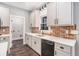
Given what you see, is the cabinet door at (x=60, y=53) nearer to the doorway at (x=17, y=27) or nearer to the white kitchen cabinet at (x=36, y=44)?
the white kitchen cabinet at (x=36, y=44)

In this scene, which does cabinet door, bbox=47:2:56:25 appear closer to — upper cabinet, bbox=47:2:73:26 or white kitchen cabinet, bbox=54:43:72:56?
upper cabinet, bbox=47:2:73:26

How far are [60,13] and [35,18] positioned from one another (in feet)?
2.14

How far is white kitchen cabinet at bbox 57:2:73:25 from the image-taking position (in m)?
1.47

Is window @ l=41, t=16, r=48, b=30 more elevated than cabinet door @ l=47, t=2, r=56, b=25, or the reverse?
cabinet door @ l=47, t=2, r=56, b=25

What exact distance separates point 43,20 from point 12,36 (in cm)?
92

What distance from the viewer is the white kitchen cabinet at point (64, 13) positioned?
58.0 inches

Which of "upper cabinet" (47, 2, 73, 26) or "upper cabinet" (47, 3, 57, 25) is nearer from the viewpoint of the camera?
"upper cabinet" (47, 2, 73, 26)

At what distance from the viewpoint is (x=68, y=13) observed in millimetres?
1499

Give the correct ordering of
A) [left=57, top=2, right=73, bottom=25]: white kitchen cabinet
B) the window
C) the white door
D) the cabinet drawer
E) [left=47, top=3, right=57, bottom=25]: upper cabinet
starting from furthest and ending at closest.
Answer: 1. the window
2. [left=47, top=3, right=57, bottom=25]: upper cabinet
3. the white door
4. [left=57, top=2, right=73, bottom=25]: white kitchen cabinet
5. the cabinet drawer

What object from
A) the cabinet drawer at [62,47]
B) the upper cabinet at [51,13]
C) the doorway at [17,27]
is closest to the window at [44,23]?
the upper cabinet at [51,13]

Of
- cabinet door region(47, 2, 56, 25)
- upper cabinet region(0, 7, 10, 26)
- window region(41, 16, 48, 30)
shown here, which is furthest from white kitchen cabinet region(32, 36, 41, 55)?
upper cabinet region(0, 7, 10, 26)

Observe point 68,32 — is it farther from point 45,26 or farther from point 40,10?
point 40,10

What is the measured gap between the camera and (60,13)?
1701mm

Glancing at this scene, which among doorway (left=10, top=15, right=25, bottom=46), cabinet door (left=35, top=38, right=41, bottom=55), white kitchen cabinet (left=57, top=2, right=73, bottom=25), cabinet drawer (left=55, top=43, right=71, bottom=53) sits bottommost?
cabinet door (left=35, top=38, right=41, bottom=55)
